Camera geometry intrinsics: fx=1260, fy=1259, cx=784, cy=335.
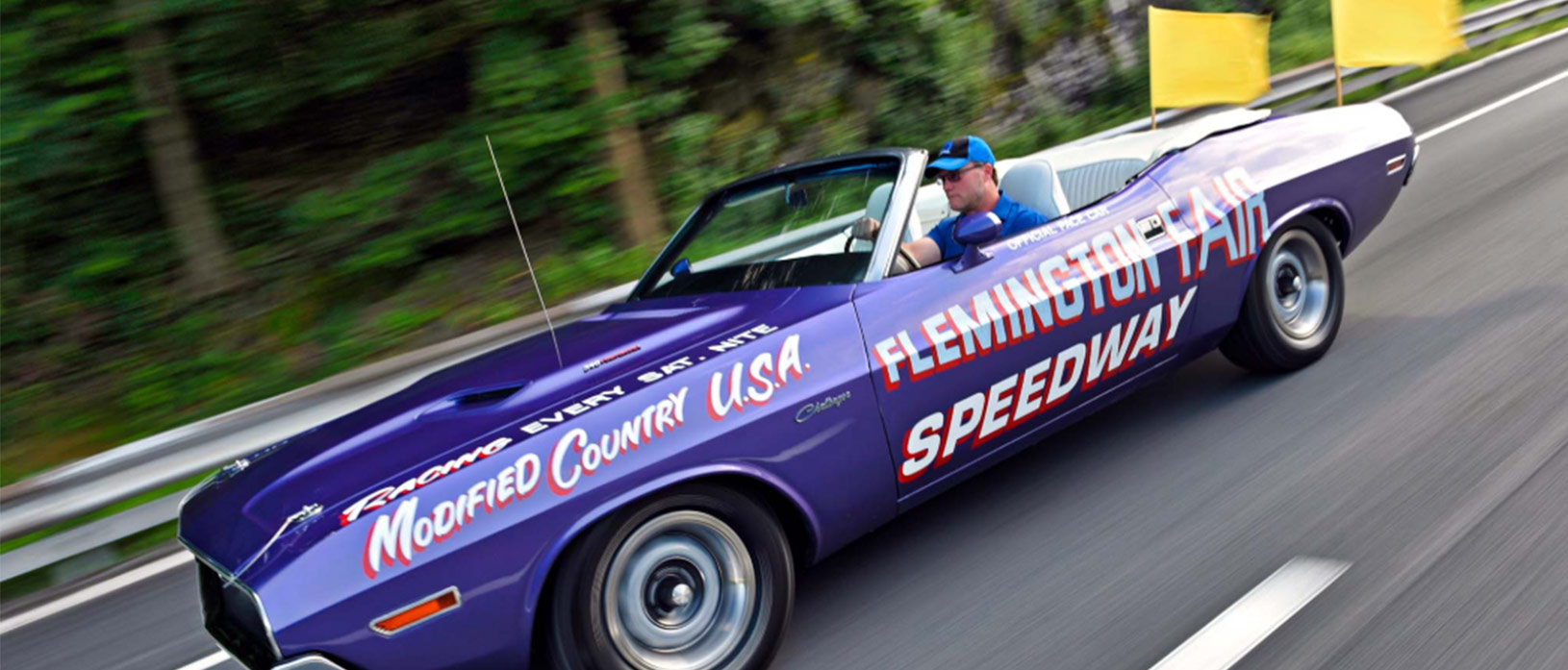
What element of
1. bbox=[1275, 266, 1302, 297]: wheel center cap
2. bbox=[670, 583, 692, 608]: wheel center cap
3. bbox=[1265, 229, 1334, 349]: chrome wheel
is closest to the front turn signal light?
bbox=[670, 583, 692, 608]: wheel center cap

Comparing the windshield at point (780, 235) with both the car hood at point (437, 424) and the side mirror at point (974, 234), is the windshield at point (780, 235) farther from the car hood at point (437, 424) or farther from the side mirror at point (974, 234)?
the side mirror at point (974, 234)

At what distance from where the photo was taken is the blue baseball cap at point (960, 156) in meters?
4.30

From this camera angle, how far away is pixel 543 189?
9375mm

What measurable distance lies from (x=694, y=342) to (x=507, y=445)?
689mm

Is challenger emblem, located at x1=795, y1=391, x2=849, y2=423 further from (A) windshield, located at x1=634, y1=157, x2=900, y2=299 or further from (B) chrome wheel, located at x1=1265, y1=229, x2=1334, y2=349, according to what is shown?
(B) chrome wheel, located at x1=1265, y1=229, x2=1334, y2=349

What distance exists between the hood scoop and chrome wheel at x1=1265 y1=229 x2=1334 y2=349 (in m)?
2.95

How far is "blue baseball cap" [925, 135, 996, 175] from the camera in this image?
4.30 meters

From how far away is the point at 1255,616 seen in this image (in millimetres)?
3229

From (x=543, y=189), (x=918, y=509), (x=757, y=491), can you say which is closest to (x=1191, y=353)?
(x=918, y=509)

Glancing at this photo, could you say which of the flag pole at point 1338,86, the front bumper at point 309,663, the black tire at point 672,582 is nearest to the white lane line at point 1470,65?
the flag pole at point 1338,86

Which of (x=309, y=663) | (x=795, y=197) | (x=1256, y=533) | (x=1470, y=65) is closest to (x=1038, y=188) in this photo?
(x=795, y=197)

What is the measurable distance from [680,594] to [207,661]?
5.80 ft

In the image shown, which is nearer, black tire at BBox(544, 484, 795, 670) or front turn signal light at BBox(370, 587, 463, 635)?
front turn signal light at BBox(370, 587, 463, 635)

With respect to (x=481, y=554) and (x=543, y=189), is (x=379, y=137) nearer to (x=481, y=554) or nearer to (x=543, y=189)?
(x=543, y=189)
